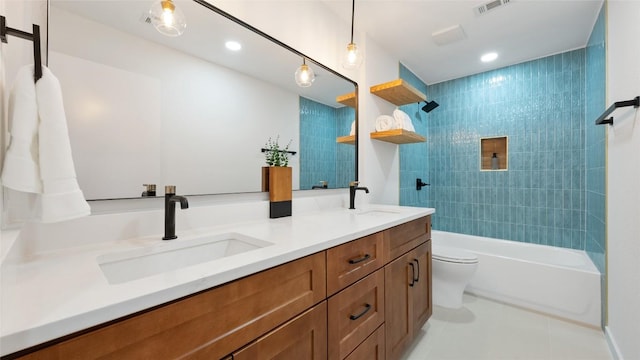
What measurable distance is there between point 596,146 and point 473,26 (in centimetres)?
139

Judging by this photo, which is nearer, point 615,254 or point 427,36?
point 615,254

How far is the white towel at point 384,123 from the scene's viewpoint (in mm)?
2184

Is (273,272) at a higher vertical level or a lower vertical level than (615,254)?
higher

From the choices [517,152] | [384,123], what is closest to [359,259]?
[384,123]

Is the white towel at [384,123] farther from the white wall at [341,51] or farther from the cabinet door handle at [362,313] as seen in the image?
the cabinet door handle at [362,313]

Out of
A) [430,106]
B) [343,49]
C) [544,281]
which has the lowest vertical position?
[544,281]

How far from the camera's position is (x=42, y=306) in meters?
0.44

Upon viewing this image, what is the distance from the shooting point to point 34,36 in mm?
567

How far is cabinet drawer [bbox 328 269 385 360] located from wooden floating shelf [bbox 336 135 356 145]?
1.07 metres

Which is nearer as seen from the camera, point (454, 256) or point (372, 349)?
point (372, 349)

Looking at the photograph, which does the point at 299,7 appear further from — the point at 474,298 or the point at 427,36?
the point at 474,298

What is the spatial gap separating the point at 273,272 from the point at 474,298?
8.08 feet

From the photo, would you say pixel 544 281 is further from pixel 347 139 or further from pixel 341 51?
pixel 341 51

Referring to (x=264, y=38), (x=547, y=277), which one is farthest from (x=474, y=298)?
(x=264, y=38)
